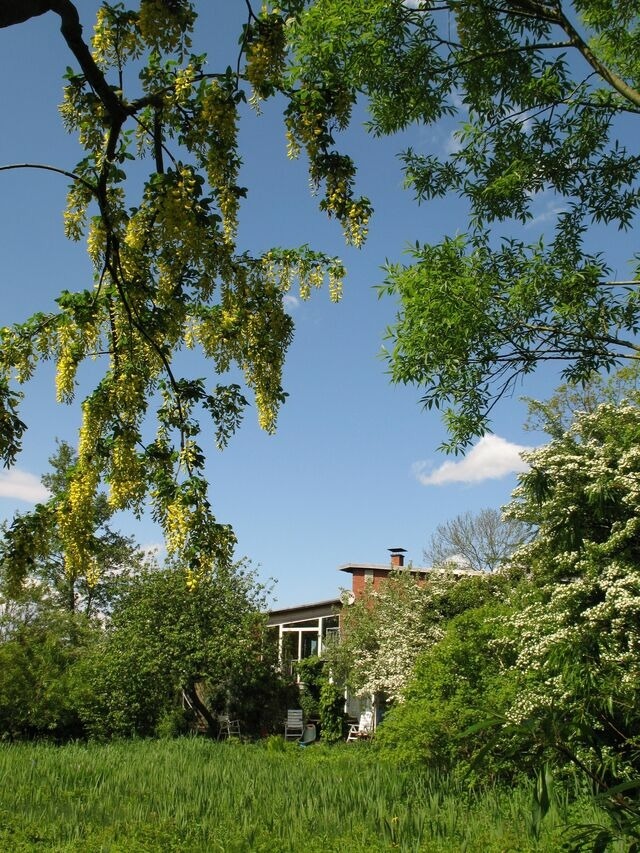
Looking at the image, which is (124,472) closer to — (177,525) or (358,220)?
(177,525)

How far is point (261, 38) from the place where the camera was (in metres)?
3.94

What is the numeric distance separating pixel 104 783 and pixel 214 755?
4.16m

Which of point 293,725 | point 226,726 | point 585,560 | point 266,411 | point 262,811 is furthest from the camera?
point 293,725

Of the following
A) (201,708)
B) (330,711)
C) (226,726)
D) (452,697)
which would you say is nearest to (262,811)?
(452,697)

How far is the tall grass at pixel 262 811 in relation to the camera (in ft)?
17.0

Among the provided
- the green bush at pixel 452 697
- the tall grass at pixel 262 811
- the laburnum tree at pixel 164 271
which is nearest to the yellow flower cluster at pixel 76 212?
the laburnum tree at pixel 164 271

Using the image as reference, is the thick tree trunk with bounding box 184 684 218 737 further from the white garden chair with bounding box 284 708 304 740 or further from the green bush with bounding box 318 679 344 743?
the green bush with bounding box 318 679 344 743

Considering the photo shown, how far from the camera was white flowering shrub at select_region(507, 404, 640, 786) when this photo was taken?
8.19 m

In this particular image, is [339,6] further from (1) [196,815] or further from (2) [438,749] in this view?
(2) [438,749]

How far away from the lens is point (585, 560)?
998cm

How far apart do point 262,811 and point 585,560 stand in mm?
5395

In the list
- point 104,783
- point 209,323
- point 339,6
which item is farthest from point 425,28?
point 104,783

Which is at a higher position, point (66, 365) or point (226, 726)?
point (66, 365)

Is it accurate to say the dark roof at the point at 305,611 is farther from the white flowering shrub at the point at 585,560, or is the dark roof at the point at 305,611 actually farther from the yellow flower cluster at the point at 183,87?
the yellow flower cluster at the point at 183,87
